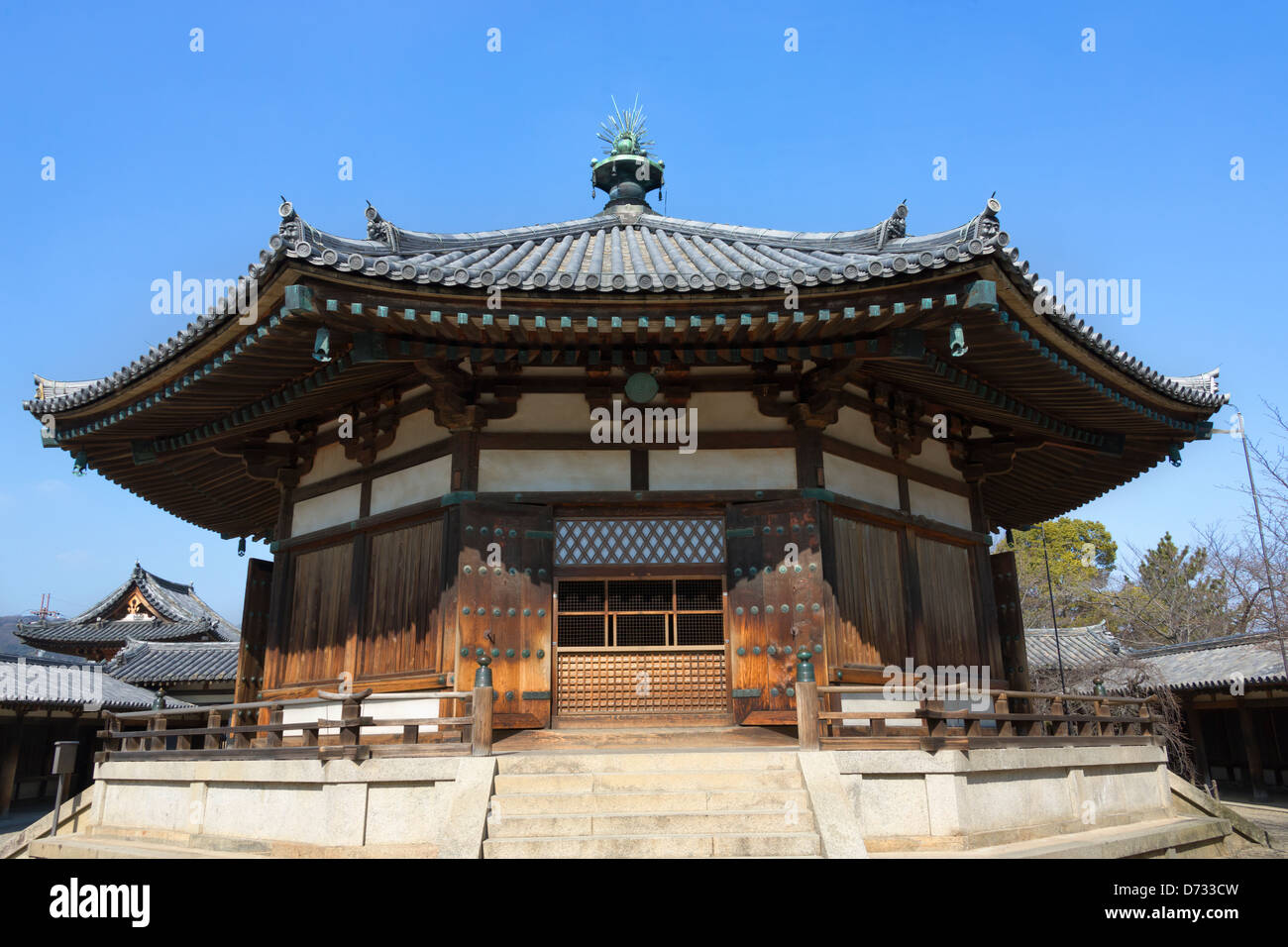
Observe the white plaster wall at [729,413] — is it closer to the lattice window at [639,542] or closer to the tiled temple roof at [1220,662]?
the lattice window at [639,542]

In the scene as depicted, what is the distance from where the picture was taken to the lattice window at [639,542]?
416 inches

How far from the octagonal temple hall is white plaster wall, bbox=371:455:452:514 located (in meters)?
0.04

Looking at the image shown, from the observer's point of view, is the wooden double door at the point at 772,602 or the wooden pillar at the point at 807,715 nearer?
the wooden pillar at the point at 807,715

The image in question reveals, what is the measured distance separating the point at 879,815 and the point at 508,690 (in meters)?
3.97

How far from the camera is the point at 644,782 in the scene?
323 inches

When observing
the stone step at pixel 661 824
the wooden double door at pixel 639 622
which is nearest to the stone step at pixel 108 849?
the stone step at pixel 661 824

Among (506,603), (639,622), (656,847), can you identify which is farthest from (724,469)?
(656,847)

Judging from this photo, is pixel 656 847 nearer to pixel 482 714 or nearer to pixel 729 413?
pixel 482 714

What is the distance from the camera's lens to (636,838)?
722 cm

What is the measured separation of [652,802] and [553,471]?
4139mm

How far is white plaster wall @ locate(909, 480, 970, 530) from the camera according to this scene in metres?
12.1

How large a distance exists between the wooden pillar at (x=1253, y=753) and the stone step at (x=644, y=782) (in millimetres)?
23772

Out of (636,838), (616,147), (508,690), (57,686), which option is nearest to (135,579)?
(57,686)

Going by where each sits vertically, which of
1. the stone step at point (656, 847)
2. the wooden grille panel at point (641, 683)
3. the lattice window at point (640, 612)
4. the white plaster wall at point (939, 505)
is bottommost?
the stone step at point (656, 847)
